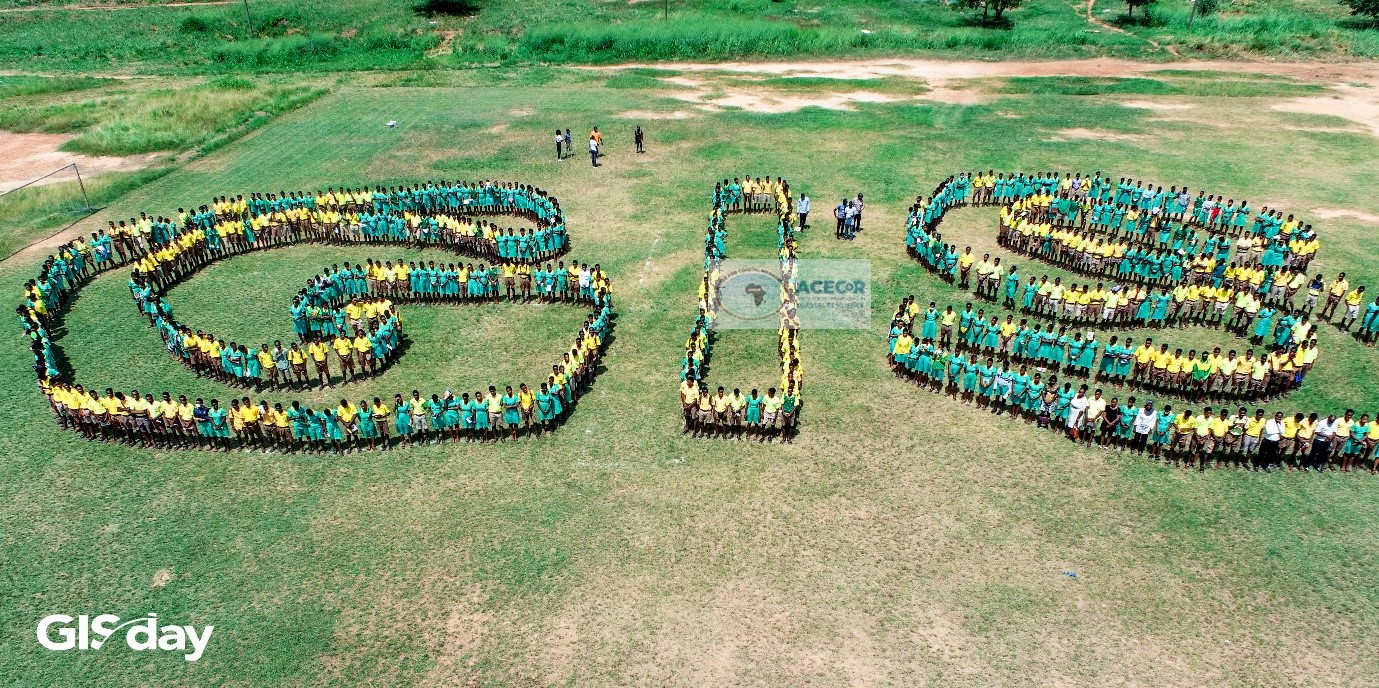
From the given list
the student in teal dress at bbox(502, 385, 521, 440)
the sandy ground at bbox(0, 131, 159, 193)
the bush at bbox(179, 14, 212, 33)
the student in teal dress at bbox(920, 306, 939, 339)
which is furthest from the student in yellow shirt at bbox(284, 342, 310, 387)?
the bush at bbox(179, 14, 212, 33)

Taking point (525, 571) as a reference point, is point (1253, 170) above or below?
above

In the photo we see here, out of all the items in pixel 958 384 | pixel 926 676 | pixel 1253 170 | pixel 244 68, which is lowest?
pixel 926 676

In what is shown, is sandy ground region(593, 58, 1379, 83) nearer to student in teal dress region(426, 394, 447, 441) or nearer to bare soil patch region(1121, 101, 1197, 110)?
bare soil patch region(1121, 101, 1197, 110)

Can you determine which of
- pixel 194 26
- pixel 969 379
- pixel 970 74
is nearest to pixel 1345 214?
pixel 969 379

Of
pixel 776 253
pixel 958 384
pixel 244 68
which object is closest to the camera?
pixel 958 384

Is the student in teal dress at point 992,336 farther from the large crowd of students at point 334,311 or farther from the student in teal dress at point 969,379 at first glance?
the large crowd of students at point 334,311

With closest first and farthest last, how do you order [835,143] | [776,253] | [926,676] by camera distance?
1. [926,676]
2. [776,253]
3. [835,143]

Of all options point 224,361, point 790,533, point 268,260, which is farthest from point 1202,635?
point 268,260

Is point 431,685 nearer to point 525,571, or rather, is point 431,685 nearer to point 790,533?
point 525,571

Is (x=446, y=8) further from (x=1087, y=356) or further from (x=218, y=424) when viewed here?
(x=1087, y=356)
